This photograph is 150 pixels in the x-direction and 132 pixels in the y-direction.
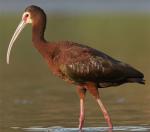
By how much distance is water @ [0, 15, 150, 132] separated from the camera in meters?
16.9

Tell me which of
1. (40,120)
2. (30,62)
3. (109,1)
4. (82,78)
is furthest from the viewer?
(109,1)

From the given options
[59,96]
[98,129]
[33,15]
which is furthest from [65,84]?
[98,129]

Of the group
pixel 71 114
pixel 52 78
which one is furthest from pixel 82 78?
pixel 52 78

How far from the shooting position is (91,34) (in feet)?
131

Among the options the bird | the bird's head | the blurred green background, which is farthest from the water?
the bird's head

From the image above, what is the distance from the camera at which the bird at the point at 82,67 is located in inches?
636

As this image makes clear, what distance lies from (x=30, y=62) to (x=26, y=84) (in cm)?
544

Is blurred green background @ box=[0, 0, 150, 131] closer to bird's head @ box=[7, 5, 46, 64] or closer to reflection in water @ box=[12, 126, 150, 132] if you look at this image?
reflection in water @ box=[12, 126, 150, 132]

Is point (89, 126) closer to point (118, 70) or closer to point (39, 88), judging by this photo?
point (118, 70)

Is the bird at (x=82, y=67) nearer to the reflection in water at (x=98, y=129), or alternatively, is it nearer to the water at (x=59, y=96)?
the reflection in water at (x=98, y=129)

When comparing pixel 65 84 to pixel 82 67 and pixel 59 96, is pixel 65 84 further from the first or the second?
pixel 82 67

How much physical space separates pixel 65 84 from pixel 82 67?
7053 millimetres

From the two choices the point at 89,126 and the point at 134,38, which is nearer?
the point at 89,126

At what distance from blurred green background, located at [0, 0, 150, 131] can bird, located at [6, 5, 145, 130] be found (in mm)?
813
